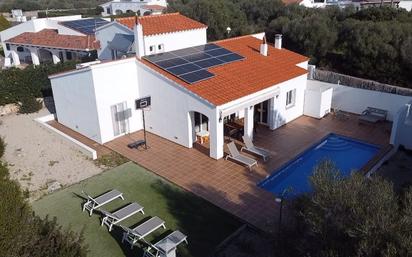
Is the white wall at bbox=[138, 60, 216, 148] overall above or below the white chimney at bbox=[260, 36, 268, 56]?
below

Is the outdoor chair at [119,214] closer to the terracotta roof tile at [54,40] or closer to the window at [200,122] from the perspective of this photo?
the window at [200,122]

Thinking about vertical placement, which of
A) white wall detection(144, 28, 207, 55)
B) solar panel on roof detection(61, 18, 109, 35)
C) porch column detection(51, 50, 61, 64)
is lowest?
porch column detection(51, 50, 61, 64)

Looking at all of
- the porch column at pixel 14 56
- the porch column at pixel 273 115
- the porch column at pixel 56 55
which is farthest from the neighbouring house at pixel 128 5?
the porch column at pixel 273 115

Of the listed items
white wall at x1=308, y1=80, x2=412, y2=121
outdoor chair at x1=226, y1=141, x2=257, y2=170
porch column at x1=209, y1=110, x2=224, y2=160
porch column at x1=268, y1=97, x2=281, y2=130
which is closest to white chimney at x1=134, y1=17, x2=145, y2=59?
porch column at x1=209, y1=110, x2=224, y2=160

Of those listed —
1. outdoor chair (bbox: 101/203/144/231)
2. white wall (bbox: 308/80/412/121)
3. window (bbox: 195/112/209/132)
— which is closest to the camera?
outdoor chair (bbox: 101/203/144/231)

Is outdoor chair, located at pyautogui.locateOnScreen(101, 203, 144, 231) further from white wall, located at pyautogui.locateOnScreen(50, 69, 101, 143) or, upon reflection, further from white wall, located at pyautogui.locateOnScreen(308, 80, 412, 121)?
white wall, located at pyautogui.locateOnScreen(308, 80, 412, 121)
